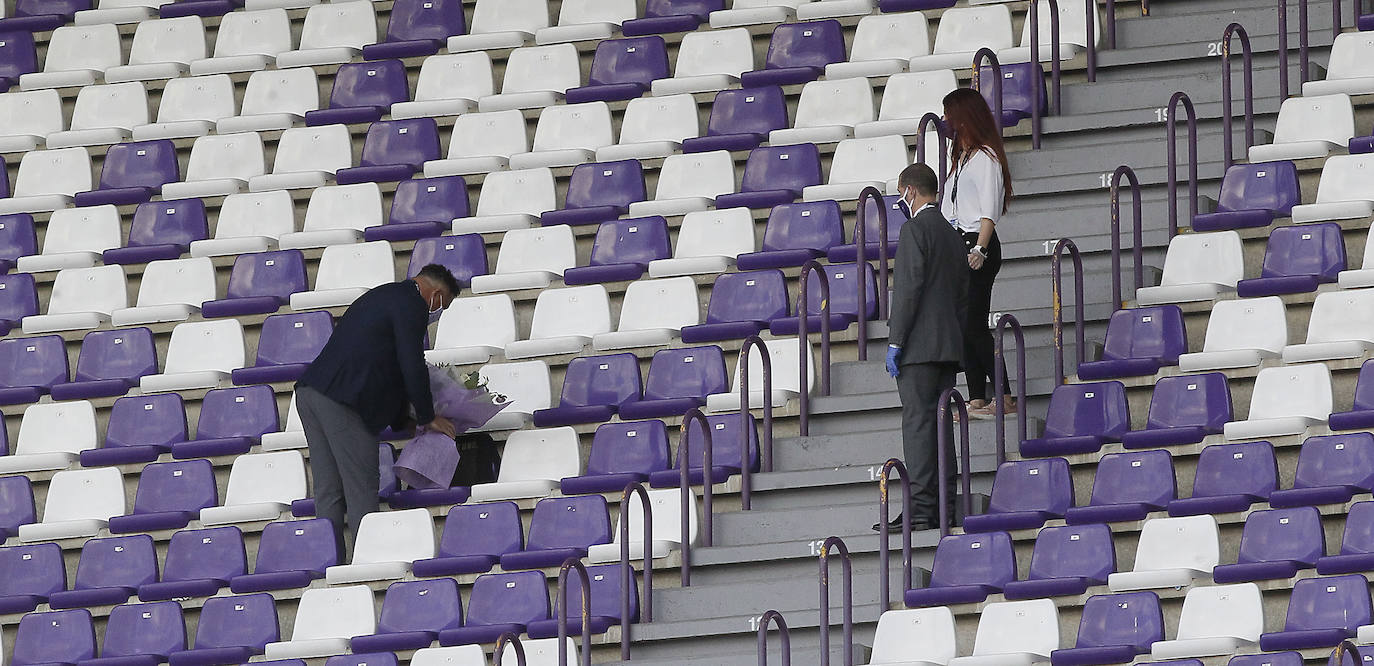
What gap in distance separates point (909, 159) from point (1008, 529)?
2549mm

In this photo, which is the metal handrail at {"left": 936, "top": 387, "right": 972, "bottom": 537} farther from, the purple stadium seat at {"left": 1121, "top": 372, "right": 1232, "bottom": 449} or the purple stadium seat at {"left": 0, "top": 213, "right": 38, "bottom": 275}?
the purple stadium seat at {"left": 0, "top": 213, "right": 38, "bottom": 275}

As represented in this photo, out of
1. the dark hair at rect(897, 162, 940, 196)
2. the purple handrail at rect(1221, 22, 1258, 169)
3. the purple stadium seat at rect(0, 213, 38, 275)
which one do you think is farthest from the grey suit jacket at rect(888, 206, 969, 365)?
the purple stadium seat at rect(0, 213, 38, 275)

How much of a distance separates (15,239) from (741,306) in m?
3.75

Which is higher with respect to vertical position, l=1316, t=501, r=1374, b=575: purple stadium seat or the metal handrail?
the metal handrail

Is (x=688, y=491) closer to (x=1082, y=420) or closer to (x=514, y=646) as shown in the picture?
(x=514, y=646)

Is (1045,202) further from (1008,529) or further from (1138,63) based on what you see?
(1008,529)

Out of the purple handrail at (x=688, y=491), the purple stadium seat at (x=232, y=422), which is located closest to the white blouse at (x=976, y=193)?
the purple handrail at (x=688, y=491)

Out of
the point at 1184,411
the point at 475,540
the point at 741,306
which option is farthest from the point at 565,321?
the point at 1184,411

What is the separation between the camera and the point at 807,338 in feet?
33.1

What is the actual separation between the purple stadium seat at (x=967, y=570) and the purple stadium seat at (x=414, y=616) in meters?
1.67

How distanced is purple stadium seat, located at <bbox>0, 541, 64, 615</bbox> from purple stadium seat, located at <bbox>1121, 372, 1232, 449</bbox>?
412 cm

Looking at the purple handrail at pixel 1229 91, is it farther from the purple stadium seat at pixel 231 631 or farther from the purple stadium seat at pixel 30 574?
the purple stadium seat at pixel 30 574

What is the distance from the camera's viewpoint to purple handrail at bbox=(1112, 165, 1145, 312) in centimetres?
1016

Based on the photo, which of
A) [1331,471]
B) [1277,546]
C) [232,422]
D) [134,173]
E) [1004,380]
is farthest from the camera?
[134,173]
